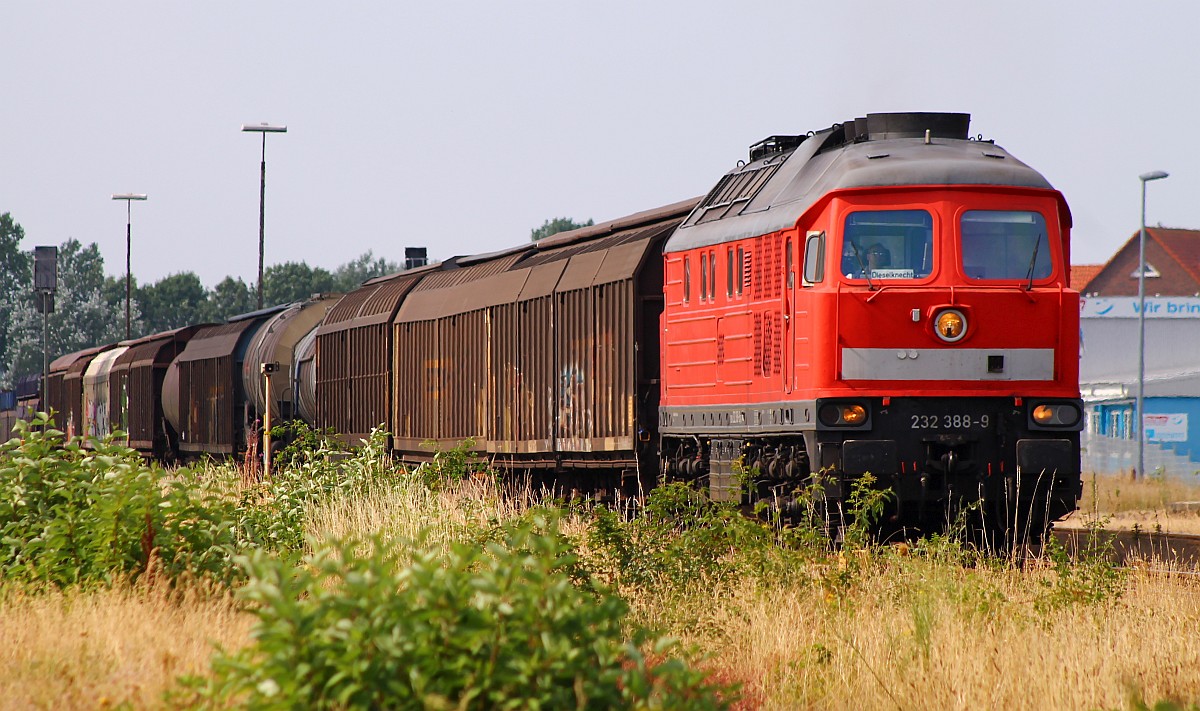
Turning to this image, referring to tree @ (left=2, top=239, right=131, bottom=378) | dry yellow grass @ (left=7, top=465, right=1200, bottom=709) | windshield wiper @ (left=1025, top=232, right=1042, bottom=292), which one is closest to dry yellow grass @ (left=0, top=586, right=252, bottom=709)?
dry yellow grass @ (left=7, top=465, right=1200, bottom=709)

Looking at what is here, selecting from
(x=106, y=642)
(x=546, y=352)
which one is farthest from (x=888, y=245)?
(x=106, y=642)

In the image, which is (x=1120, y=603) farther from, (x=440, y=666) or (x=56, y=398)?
(x=56, y=398)

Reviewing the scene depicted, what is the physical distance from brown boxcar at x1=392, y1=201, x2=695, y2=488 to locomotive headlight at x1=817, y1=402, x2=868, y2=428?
3900 mm

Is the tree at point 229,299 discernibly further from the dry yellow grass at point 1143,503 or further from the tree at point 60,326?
the dry yellow grass at point 1143,503

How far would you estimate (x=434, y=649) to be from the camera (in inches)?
209

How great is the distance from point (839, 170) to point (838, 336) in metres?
1.53

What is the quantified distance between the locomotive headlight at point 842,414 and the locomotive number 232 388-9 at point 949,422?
468mm

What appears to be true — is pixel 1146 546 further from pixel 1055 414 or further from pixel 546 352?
pixel 546 352

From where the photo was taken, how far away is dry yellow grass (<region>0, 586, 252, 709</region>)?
6.43 metres

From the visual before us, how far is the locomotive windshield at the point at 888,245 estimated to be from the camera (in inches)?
512

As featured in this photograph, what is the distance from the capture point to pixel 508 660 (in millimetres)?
5340

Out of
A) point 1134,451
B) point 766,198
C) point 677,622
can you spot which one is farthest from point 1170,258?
point 677,622

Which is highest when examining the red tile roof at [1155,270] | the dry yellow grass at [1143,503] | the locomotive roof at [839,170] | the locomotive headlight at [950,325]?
the red tile roof at [1155,270]

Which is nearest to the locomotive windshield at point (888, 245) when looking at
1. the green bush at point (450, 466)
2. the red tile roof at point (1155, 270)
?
the green bush at point (450, 466)
